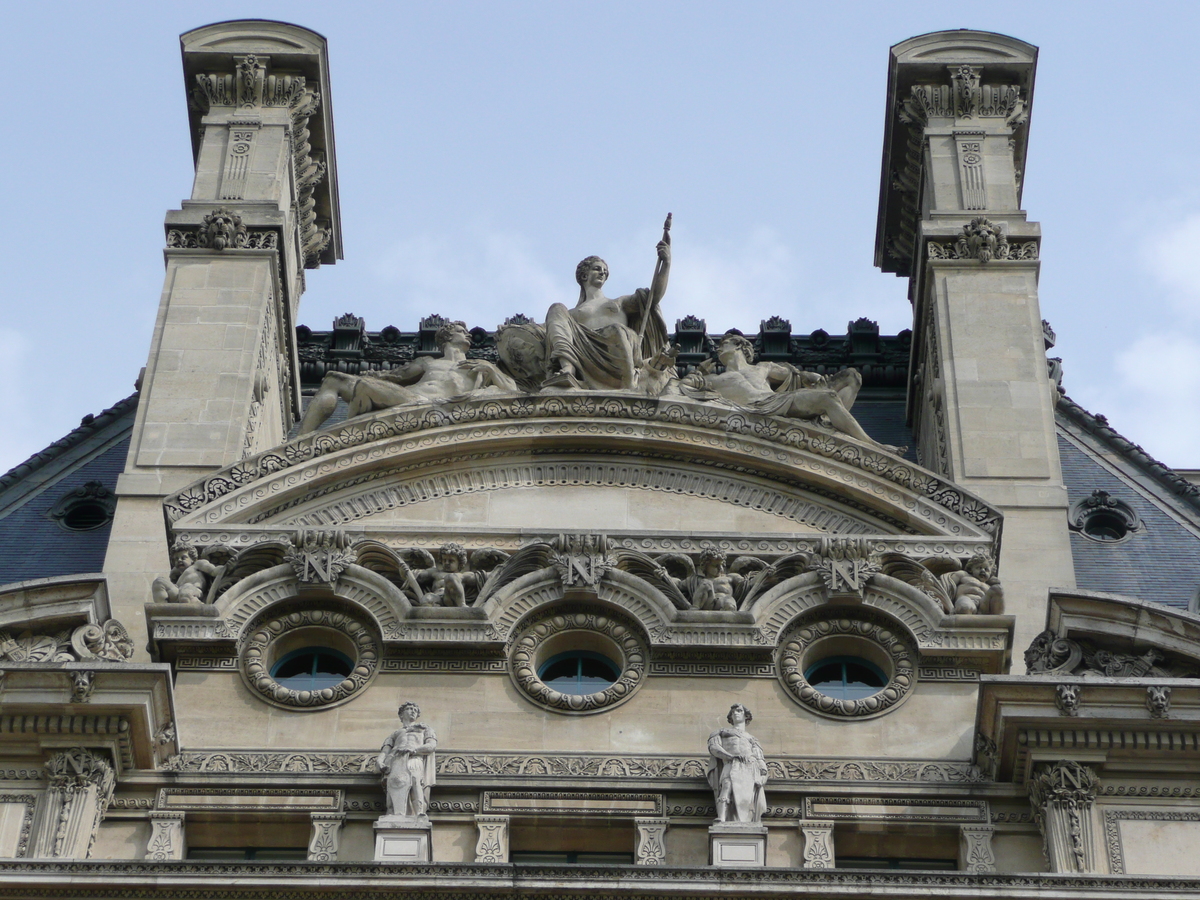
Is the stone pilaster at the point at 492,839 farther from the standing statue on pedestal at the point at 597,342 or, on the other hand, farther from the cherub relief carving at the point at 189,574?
the standing statue on pedestal at the point at 597,342

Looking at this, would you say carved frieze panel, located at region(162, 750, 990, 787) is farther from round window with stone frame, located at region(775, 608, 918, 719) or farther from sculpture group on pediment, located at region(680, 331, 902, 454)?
sculpture group on pediment, located at region(680, 331, 902, 454)

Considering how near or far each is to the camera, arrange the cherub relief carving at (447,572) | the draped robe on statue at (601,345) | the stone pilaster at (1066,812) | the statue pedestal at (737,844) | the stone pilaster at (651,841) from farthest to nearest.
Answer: the draped robe on statue at (601,345) → the cherub relief carving at (447,572) → the stone pilaster at (651,841) → the stone pilaster at (1066,812) → the statue pedestal at (737,844)

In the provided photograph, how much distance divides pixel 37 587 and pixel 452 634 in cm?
374

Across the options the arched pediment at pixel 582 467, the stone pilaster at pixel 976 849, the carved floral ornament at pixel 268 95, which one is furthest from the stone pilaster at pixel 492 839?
the carved floral ornament at pixel 268 95

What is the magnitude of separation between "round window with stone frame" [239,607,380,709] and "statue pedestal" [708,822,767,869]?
401 cm

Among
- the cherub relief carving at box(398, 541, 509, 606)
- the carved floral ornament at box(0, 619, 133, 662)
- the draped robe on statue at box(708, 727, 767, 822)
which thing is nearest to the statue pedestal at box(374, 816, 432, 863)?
the draped robe on statue at box(708, 727, 767, 822)

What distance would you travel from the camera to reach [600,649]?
26031mm

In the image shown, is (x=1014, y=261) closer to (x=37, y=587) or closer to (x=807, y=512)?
(x=807, y=512)

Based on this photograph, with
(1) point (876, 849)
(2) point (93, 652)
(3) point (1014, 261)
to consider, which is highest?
(3) point (1014, 261)

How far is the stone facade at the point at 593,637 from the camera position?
78.3ft

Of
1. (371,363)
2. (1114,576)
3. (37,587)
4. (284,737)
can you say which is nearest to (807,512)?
(1114,576)

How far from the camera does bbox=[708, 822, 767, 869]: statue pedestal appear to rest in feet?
75.4

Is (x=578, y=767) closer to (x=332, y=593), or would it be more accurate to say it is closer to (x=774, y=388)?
(x=332, y=593)

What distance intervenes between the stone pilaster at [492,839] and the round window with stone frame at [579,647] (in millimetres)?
1554
